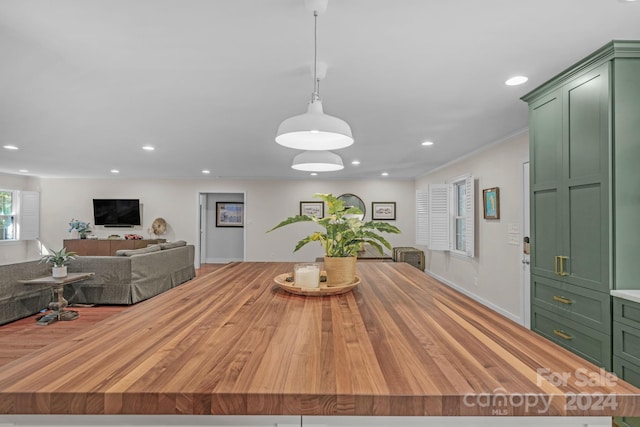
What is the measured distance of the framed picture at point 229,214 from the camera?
8.94 meters

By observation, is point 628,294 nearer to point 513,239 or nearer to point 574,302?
point 574,302

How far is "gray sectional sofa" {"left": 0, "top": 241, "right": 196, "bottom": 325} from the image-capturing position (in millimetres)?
3768

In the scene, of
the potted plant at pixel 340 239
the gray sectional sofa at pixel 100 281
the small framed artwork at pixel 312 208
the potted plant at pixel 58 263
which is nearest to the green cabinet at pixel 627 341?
the potted plant at pixel 340 239

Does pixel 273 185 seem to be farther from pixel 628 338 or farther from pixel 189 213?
pixel 628 338

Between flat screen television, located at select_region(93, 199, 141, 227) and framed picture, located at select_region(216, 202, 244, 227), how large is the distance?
203cm

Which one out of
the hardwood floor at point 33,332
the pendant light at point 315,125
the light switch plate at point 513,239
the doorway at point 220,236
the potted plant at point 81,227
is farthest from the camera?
the doorway at point 220,236

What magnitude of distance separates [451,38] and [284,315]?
67.8 inches

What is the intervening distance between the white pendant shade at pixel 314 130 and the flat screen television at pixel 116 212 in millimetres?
7307

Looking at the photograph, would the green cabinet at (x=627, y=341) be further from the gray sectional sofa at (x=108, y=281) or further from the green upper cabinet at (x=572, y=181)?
the gray sectional sofa at (x=108, y=281)

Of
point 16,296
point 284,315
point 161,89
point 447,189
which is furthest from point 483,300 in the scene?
point 16,296

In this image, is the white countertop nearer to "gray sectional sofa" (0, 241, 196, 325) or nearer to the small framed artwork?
"gray sectional sofa" (0, 241, 196, 325)

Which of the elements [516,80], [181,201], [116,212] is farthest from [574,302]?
[116,212]

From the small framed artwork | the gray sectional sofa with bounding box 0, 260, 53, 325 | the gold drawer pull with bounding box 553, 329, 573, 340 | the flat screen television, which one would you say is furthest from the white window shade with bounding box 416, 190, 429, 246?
the flat screen television

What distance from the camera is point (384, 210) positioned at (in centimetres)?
777
